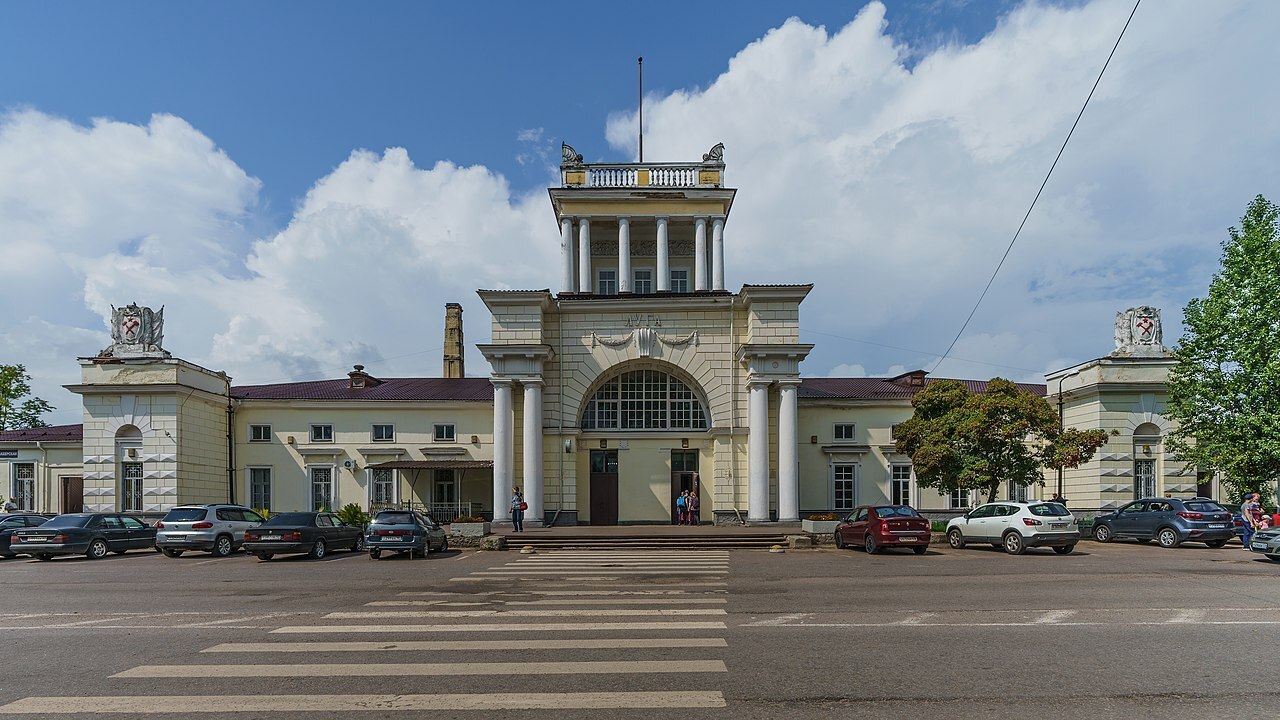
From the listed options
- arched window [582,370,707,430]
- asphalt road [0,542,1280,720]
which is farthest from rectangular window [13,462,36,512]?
asphalt road [0,542,1280,720]

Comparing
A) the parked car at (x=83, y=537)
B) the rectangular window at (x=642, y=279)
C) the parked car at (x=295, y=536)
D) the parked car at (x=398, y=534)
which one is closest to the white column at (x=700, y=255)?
the rectangular window at (x=642, y=279)

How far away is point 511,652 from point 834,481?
2989 cm

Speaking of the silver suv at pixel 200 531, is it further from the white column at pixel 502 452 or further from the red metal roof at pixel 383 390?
the red metal roof at pixel 383 390

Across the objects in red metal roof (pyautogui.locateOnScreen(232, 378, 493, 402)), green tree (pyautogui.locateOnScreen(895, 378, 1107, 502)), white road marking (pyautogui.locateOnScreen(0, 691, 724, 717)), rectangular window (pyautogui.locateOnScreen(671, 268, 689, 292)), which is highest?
rectangular window (pyautogui.locateOnScreen(671, 268, 689, 292))

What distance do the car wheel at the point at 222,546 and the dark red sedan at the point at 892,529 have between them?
59.5 feet

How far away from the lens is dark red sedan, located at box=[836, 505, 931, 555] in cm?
2350

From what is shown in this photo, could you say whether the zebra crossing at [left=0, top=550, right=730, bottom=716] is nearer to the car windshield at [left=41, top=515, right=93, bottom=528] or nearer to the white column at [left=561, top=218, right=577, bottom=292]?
the car windshield at [left=41, top=515, right=93, bottom=528]

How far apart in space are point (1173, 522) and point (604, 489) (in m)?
19.5

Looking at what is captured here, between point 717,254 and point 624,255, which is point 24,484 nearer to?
point 624,255

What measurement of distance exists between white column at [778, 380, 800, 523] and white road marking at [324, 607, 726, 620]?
802 inches

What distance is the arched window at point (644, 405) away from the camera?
35.2 m

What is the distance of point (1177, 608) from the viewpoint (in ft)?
41.1

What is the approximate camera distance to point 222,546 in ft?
82.3

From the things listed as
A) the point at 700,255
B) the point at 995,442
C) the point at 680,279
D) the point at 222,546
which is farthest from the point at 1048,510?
the point at 222,546
